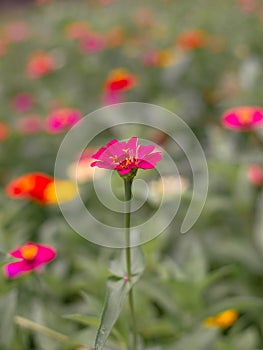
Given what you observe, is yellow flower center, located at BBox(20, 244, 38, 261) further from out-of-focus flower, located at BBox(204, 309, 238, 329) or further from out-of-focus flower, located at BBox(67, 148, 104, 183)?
out-of-focus flower, located at BBox(67, 148, 104, 183)

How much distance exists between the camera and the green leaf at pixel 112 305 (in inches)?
21.0

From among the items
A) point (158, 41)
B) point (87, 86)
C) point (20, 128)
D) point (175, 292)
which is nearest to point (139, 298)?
point (175, 292)

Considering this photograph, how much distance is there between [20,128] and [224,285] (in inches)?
34.3

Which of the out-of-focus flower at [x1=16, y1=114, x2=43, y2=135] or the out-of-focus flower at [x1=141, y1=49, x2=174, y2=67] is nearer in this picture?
the out-of-focus flower at [x1=16, y1=114, x2=43, y2=135]

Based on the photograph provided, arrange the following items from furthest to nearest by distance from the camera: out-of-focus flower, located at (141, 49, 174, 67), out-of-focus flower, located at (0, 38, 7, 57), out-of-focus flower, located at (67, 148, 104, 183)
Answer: out-of-focus flower, located at (0, 38, 7, 57)
out-of-focus flower, located at (141, 49, 174, 67)
out-of-focus flower, located at (67, 148, 104, 183)

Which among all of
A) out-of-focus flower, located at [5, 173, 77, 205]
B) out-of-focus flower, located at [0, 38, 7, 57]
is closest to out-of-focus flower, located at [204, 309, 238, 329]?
out-of-focus flower, located at [5, 173, 77, 205]

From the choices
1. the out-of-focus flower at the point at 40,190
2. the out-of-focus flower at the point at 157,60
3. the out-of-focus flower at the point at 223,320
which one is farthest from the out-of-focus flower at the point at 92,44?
the out-of-focus flower at the point at 223,320

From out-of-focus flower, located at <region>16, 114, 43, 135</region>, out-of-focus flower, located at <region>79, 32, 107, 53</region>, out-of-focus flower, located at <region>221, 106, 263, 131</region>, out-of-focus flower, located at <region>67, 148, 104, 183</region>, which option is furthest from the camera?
out-of-focus flower, located at <region>79, 32, 107, 53</region>

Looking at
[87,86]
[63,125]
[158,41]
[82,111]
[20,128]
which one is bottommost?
[63,125]

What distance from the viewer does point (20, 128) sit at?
1.71 meters

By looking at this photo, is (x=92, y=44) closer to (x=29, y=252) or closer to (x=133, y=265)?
(x=29, y=252)

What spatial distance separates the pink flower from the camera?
0.53 meters

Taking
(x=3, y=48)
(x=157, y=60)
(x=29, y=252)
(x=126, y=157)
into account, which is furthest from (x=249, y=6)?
(x=126, y=157)

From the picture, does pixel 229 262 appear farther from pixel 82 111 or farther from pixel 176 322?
pixel 82 111
